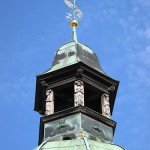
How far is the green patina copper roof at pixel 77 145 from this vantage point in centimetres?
2622

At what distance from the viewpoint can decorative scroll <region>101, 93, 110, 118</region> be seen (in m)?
30.5

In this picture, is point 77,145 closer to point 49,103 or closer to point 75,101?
point 75,101

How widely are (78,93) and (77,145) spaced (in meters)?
4.25

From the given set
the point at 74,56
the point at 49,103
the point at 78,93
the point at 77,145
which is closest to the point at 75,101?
the point at 78,93

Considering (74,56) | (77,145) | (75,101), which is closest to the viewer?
(77,145)

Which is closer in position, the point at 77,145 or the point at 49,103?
the point at 77,145

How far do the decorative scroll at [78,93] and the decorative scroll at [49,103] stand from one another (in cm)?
115

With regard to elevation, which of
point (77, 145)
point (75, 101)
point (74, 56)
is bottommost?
point (77, 145)

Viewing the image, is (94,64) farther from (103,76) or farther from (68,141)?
(68,141)

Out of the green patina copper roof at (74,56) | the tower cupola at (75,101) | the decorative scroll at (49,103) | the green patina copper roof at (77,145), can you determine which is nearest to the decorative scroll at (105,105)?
the tower cupola at (75,101)

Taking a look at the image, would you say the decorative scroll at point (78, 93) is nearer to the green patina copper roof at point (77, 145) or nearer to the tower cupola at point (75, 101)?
the tower cupola at point (75, 101)

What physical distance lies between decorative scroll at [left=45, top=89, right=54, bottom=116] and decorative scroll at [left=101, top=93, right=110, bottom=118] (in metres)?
2.14

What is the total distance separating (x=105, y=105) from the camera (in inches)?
1217

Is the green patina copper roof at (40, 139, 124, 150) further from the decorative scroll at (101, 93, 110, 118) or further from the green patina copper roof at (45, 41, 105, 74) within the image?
the green patina copper roof at (45, 41, 105, 74)
